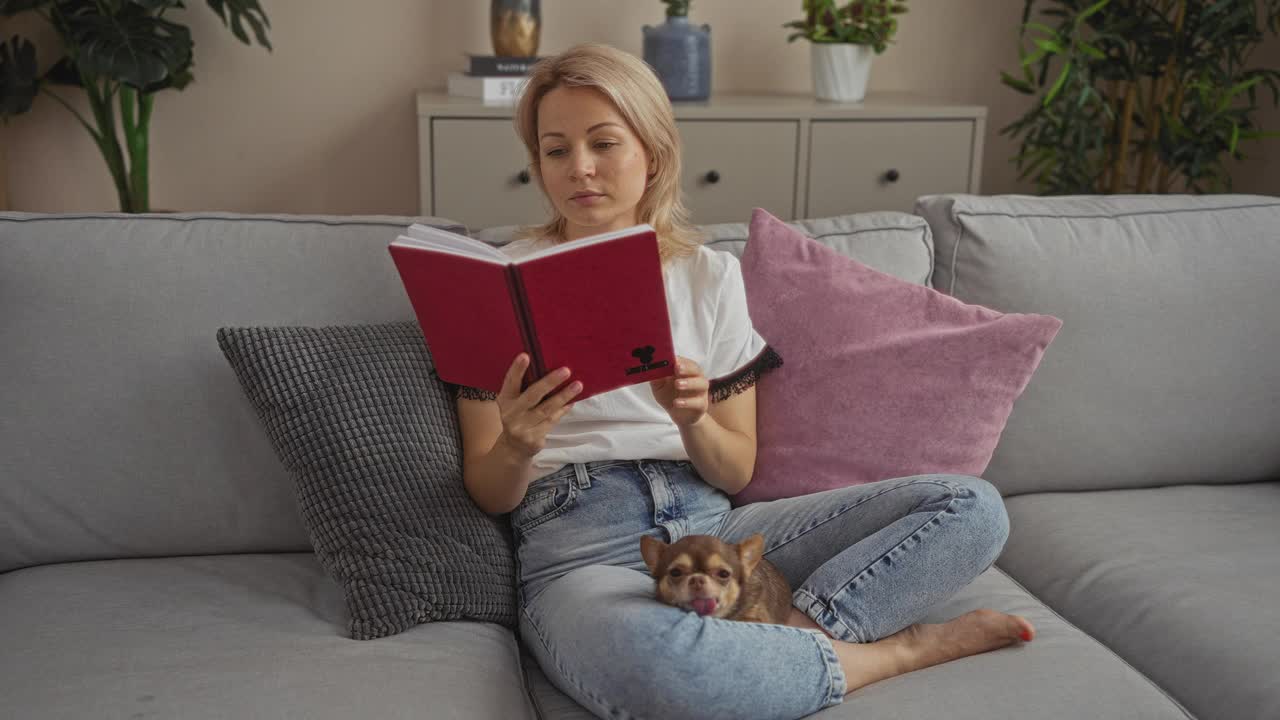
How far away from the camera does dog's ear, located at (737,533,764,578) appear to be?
3.95 feet

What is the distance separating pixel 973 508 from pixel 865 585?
164 mm

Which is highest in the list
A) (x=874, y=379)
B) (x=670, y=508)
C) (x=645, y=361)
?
(x=645, y=361)

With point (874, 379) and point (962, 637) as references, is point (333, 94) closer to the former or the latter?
point (874, 379)

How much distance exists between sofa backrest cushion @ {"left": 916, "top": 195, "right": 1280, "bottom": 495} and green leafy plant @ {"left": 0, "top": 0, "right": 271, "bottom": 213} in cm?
177

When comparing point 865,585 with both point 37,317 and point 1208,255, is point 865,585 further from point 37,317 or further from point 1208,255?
point 37,317

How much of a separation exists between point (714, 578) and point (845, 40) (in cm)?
198

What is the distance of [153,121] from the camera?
2.95 metres

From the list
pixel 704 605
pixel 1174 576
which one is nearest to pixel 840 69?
pixel 1174 576

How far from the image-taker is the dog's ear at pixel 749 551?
3.95 feet

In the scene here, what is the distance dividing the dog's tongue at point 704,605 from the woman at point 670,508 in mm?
14

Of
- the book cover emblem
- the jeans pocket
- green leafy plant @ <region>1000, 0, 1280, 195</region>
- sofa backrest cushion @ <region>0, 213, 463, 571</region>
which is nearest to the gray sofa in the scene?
sofa backrest cushion @ <region>0, 213, 463, 571</region>

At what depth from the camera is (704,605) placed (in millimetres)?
1164

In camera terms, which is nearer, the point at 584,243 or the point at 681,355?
the point at 584,243

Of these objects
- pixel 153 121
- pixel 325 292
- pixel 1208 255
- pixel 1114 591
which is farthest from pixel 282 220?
pixel 153 121
